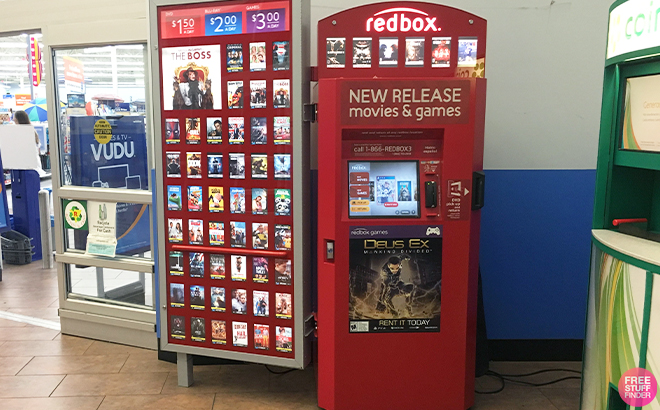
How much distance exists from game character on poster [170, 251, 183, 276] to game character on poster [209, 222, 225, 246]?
232 millimetres

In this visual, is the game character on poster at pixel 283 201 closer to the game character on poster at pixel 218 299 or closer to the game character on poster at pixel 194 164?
the game character on poster at pixel 194 164

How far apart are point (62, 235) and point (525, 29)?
3.64 metres

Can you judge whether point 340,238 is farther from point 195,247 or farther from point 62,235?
point 62,235

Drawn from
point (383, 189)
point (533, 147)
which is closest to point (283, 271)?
point (383, 189)

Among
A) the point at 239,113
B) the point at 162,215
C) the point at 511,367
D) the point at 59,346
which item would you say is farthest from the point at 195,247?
the point at 511,367

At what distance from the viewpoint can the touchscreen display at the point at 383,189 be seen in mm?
2795

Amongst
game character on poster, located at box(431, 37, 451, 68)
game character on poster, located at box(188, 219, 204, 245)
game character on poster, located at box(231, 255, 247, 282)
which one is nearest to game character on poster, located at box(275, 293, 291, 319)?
game character on poster, located at box(231, 255, 247, 282)

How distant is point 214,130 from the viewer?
3.02 meters

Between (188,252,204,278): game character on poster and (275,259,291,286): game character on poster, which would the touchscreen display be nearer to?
(275,259,291,286): game character on poster

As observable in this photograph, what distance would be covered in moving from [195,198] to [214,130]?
1.35ft

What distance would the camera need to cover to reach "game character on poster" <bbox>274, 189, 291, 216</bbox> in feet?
9.81

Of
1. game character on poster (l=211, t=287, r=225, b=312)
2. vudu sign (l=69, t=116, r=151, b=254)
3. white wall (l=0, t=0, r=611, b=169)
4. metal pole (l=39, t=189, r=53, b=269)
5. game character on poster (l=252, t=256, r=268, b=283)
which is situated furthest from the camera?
metal pole (l=39, t=189, r=53, b=269)

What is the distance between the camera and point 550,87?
3.54 metres

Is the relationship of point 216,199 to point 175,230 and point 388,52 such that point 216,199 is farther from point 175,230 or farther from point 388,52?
point 388,52
